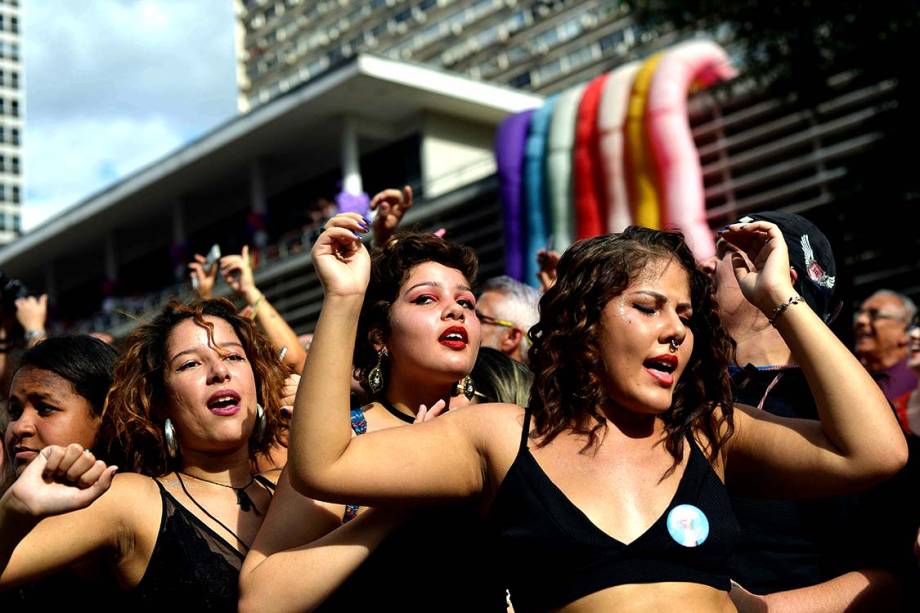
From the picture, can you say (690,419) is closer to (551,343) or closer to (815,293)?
(551,343)

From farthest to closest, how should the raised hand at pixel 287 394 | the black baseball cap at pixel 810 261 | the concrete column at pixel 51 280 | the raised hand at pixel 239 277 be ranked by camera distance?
the concrete column at pixel 51 280, the raised hand at pixel 239 277, the raised hand at pixel 287 394, the black baseball cap at pixel 810 261

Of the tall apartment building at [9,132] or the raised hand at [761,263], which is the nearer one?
the raised hand at [761,263]

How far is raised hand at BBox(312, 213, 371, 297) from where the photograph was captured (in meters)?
2.65

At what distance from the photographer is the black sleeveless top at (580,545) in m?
2.51

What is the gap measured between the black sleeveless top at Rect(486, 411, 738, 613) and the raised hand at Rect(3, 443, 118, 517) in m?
0.84

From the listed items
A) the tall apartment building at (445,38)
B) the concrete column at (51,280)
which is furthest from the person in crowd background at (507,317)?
the concrete column at (51,280)

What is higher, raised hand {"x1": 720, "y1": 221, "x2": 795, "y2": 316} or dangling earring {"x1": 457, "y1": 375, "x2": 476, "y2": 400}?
raised hand {"x1": 720, "y1": 221, "x2": 795, "y2": 316}

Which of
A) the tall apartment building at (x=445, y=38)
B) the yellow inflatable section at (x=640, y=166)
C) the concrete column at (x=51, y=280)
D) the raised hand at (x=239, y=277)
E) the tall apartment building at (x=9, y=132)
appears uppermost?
the tall apartment building at (x=9, y=132)

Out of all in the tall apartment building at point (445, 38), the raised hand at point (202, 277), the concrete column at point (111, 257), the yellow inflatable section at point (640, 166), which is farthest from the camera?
the tall apartment building at point (445, 38)

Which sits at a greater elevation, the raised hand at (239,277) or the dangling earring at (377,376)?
the raised hand at (239,277)

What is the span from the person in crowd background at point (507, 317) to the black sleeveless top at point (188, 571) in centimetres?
218

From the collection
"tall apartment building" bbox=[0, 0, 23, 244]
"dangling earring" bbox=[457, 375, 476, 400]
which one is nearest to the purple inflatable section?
"dangling earring" bbox=[457, 375, 476, 400]

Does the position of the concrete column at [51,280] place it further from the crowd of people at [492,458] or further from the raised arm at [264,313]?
the crowd of people at [492,458]

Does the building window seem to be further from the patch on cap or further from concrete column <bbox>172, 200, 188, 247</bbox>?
the patch on cap
